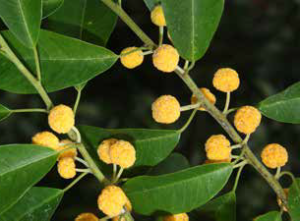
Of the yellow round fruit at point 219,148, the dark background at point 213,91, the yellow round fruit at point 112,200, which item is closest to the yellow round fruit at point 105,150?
the yellow round fruit at point 112,200

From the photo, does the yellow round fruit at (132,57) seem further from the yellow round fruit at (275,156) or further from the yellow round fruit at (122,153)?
the yellow round fruit at (275,156)

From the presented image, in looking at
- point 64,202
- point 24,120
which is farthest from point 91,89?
point 64,202

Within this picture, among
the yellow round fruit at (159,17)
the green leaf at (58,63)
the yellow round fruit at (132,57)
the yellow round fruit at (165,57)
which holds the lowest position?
the yellow round fruit at (165,57)

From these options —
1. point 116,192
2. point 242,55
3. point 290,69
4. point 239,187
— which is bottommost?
point 239,187

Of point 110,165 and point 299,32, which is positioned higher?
point 110,165

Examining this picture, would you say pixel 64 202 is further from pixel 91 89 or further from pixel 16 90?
pixel 16 90

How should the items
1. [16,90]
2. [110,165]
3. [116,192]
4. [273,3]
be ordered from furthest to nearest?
[273,3], [110,165], [16,90], [116,192]

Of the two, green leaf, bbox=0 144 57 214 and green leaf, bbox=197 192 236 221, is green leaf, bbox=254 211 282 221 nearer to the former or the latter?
green leaf, bbox=197 192 236 221
